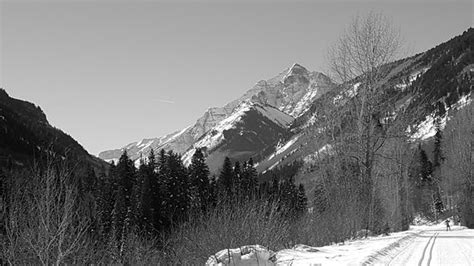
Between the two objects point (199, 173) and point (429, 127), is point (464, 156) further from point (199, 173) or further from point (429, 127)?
point (429, 127)

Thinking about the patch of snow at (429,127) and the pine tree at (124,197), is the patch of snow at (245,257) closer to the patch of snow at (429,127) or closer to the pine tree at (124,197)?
the pine tree at (124,197)

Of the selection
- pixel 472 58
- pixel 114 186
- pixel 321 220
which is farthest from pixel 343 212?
pixel 472 58

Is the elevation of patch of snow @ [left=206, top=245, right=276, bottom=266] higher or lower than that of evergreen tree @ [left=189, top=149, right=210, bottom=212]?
lower

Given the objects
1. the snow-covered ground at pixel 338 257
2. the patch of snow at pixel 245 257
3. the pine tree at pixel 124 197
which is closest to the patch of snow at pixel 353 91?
the snow-covered ground at pixel 338 257

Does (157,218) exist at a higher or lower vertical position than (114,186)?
lower

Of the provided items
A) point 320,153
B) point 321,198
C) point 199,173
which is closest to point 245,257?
point 321,198

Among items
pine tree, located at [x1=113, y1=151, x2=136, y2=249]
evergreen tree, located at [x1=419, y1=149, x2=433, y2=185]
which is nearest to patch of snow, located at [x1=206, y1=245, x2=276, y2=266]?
pine tree, located at [x1=113, y1=151, x2=136, y2=249]

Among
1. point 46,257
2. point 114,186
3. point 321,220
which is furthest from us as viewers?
point 114,186

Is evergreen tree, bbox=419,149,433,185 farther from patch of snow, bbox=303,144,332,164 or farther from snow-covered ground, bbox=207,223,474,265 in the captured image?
snow-covered ground, bbox=207,223,474,265

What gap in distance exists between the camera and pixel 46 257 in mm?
11359

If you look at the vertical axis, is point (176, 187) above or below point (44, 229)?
above

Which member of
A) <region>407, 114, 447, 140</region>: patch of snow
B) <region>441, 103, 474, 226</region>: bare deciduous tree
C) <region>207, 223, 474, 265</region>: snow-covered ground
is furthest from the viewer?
<region>407, 114, 447, 140</region>: patch of snow

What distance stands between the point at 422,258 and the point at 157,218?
31.1 m

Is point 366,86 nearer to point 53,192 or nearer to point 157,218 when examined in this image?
point 53,192
